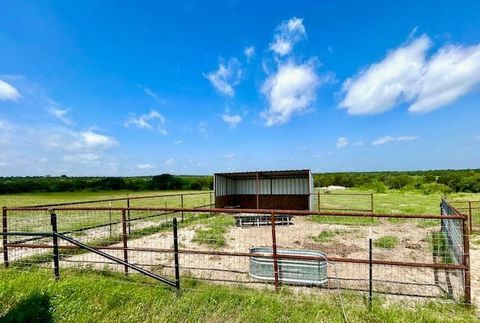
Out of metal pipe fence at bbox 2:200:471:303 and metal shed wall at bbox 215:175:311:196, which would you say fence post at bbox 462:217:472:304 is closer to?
metal pipe fence at bbox 2:200:471:303

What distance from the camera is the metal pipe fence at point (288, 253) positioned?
4250 millimetres

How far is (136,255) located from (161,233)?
118 inches

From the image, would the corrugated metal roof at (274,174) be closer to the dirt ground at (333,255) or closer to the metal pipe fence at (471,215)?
the dirt ground at (333,255)

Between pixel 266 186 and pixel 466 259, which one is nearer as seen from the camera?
pixel 466 259

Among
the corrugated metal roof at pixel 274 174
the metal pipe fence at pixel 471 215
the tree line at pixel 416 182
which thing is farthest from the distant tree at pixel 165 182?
the metal pipe fence at pixel 471 215

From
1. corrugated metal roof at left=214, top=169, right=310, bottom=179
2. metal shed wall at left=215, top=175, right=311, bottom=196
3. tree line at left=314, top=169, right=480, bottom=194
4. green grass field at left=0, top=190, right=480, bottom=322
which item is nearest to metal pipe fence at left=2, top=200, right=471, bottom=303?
green grass field at left=0, top=190, right=480, bottom=322

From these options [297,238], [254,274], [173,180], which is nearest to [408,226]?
[297,238]

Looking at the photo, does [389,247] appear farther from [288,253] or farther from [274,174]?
[274,174]

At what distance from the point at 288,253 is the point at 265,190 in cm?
1202

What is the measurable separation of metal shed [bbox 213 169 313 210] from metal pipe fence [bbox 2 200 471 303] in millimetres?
4421

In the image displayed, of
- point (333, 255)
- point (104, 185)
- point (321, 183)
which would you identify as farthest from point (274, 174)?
point (104, 185)

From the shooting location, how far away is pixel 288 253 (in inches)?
214

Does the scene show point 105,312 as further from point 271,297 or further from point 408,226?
point 408,226

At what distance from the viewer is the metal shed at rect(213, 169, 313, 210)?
16.3 meters
